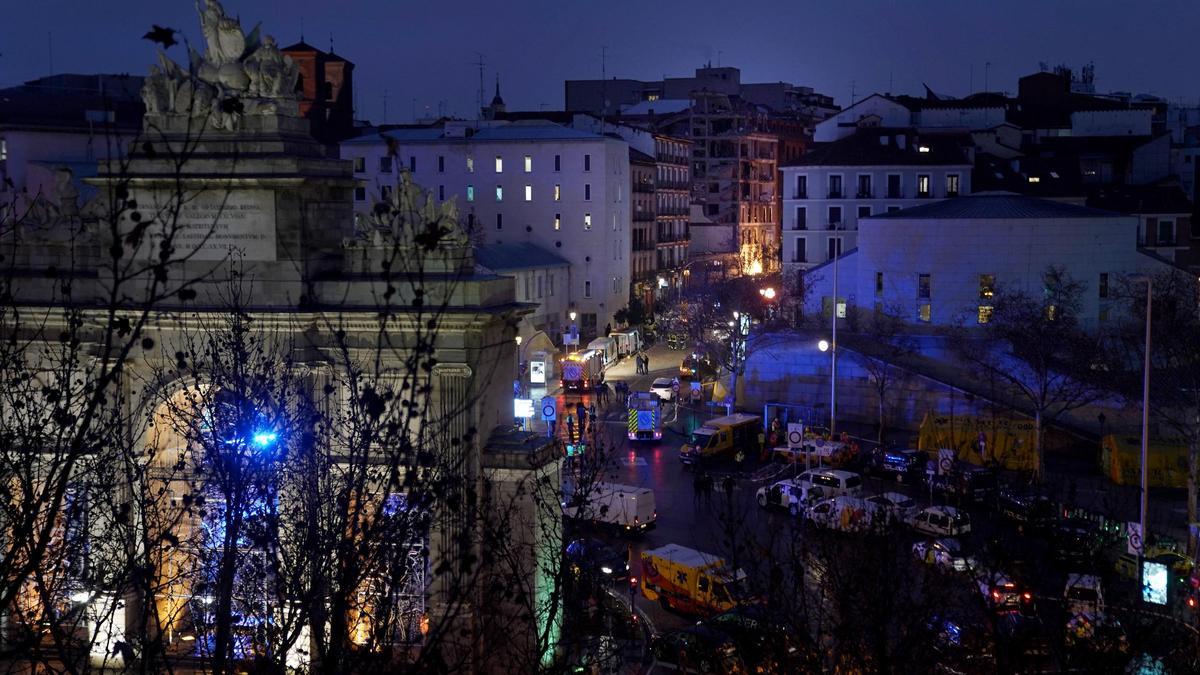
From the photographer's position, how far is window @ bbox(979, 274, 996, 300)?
6028 centimetres

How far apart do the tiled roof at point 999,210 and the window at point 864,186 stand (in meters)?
14.8

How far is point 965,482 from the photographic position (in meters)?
39.6

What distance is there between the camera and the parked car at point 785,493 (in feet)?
128

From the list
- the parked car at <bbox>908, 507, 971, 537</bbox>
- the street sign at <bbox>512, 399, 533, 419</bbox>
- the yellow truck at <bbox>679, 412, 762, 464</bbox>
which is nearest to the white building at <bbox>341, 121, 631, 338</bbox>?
the yellow truck at <bbox>679, 412, 762, 464</bbox>

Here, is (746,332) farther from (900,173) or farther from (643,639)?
(643,639)

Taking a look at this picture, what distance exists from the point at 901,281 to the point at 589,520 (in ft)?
105

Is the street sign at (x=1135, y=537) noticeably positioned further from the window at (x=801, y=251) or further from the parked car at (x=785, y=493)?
the window at (x=801, y=251)

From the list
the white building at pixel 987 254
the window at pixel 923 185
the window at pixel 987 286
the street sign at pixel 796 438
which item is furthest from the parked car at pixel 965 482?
the window at pixel 923 185

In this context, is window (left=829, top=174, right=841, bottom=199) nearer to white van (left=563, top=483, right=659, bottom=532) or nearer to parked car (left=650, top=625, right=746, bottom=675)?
white van (left=563, top=483, right=659, bottom=532)

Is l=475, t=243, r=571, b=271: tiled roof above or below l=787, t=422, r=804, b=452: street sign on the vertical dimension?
above

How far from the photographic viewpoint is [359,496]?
48.4 ft

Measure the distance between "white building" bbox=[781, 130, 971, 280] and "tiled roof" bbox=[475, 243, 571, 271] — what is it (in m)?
13.0

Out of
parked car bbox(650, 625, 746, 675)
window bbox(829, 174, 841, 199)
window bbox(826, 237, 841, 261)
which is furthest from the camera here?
window bbox(829, 174, 841, 199)

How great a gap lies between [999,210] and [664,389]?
1605cm
